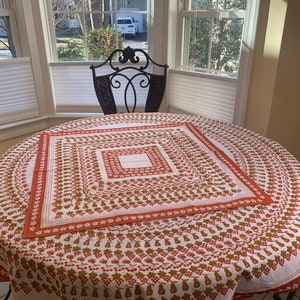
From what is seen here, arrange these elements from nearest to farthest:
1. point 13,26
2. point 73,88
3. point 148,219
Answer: point 148,219
point 13,26
point 73,88

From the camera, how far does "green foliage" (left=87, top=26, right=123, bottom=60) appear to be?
2.41 meters

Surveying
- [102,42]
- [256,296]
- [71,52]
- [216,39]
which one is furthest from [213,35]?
[256,296]

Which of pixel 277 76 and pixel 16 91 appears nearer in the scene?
pixel 277 76

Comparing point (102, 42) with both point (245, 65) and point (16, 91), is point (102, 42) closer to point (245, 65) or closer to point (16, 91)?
point (16, 91)

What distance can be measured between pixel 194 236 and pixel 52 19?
7.11 feet

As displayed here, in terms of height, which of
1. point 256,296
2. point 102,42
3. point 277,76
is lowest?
point 256,296

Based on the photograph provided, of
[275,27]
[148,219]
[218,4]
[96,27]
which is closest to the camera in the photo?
[148,219]

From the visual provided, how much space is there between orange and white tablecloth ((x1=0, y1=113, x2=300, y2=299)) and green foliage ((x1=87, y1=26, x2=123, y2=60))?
4.51ft

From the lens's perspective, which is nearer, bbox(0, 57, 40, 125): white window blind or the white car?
bbox(0, 57, 40, 125): white window blind

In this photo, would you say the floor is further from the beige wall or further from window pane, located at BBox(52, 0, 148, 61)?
window pane, located at BBox(52, 0, 148, 61)

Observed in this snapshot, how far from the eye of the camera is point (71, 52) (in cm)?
246

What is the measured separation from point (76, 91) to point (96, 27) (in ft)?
Answer: 1.76

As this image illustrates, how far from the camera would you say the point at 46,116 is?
97.7 inches
